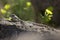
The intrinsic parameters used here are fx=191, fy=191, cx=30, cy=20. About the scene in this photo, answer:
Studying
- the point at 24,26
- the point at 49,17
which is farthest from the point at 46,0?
the point at 24,26

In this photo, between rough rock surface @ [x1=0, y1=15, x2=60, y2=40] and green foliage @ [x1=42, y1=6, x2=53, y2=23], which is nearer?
rough rock surface @ [x1=0, y1=15, x2=60, y2=40]

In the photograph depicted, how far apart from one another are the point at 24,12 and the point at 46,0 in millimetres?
375

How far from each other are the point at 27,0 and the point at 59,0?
1.65ft

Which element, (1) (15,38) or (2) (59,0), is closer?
(1) (15,38)

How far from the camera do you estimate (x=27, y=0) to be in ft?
9.67

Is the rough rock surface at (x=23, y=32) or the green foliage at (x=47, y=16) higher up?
the green foliage at (x=47, y=16)

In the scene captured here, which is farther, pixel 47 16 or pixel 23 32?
pixel 47 16

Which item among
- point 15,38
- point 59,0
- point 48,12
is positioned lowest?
point 15,38

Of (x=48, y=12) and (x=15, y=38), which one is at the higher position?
(x=48, y=12)

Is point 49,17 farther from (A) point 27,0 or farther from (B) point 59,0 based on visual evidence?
(A) point 27,0

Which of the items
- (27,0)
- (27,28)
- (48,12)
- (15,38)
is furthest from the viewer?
(27,0)

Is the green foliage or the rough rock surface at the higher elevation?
the green foliage

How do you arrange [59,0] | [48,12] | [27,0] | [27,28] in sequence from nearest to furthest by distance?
[27,28] → [48,12] → [59,0] → [27,0]

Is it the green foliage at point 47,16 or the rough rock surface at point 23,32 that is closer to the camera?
the rough rock surface at point 23,32
